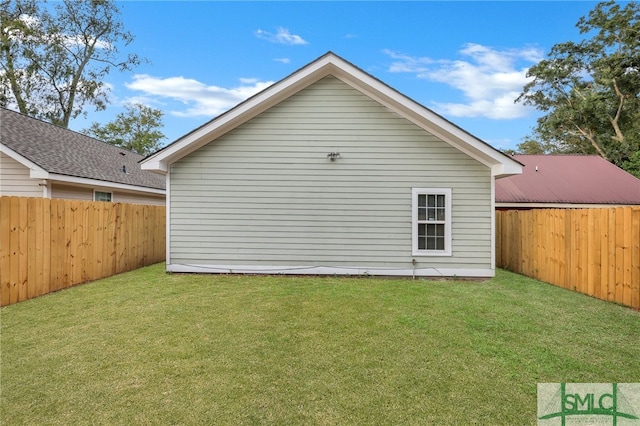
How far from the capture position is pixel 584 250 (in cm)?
674

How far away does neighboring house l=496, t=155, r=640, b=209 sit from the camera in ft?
46.4

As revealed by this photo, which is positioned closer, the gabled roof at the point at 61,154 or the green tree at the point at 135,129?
the gabled roof at the point at 61,154

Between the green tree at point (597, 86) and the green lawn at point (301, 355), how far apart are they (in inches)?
934

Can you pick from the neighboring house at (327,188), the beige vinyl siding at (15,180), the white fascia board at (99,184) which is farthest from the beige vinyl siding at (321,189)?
the beige vinyl siding at (15,180)

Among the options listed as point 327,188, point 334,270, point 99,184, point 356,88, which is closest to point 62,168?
point 99,184

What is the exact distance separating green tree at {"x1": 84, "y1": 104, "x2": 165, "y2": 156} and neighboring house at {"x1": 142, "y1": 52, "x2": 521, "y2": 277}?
91.0ft

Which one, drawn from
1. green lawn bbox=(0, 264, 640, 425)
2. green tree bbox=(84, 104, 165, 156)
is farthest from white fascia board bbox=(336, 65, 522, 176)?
green tree bbox=(84, 104, 165, 156)

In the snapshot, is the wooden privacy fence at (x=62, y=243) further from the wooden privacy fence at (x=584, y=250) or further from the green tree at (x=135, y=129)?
the green tree at (x=135, y=129)

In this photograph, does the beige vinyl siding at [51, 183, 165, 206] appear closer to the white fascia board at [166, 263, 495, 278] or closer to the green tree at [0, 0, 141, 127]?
the white fascia board at [166, 263, 495, 278]

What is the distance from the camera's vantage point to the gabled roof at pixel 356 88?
293 inches

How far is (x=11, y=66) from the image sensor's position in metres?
20.2

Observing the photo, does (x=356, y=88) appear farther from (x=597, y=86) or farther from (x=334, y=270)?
(x=597, y=86)

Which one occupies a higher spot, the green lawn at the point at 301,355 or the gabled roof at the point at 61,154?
the gabled roof at the point at 61,154

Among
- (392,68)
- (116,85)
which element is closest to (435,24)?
(392,68)
